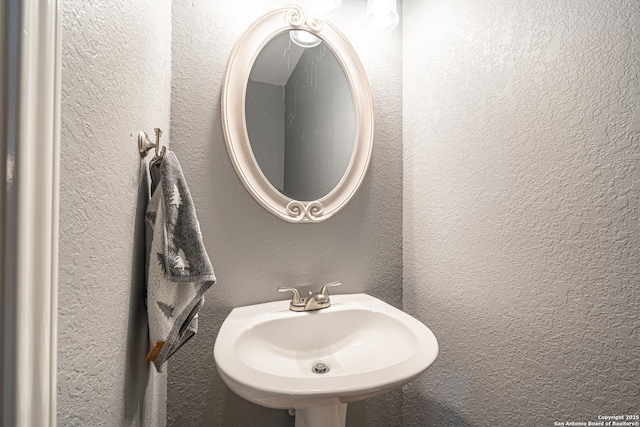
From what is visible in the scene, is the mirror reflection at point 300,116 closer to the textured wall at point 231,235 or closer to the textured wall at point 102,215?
the textured wall at point 231,235

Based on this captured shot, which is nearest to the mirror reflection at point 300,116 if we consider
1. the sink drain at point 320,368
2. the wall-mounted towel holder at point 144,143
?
the wall-mounted towel holder at point 144,143

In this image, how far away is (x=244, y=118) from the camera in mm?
1024

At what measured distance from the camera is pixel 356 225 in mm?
1161

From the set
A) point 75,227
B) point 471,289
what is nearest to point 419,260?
point 471,289

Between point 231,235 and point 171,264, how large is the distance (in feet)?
1.45

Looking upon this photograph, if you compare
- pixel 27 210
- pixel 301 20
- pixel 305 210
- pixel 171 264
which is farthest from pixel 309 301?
pixel 301 20

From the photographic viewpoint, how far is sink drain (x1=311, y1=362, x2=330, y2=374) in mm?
883

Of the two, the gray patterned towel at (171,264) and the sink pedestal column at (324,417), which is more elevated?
the gray patterned towel at (171,264)

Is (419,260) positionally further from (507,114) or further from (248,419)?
(248,419)

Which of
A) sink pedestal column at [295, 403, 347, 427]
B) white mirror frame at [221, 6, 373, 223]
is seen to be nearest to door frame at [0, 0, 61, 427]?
sink pedestal column at [295, 403, 347, 427]

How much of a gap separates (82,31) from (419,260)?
1.15 m

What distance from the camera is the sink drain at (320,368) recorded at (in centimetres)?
88

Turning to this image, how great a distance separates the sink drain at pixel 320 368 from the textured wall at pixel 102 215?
0.46 m

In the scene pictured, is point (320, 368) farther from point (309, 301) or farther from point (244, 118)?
point (244, 118)
